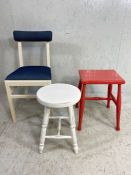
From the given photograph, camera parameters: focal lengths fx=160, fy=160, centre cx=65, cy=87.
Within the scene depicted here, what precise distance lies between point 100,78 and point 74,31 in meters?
0.68

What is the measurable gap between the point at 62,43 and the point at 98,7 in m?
0.52

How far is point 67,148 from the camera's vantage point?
1302 mm

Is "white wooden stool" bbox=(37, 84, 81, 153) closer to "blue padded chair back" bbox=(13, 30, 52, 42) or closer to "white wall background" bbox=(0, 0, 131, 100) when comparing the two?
"blue padded chair back" bbox=(13, 30, 52, 42)

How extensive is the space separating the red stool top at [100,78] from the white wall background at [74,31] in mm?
408

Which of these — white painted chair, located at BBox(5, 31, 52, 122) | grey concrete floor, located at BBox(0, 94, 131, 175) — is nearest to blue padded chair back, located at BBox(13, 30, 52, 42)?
white painted chair, located at BBox(5, 31, 52, 122)

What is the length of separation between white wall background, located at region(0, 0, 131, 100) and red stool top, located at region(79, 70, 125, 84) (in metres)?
0.41

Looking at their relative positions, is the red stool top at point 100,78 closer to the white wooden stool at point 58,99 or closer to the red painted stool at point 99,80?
the red painted stool at point 99,80

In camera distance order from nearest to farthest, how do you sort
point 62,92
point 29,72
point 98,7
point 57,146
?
point 62,92 < point 57,146 < point 29,72 < point 98,7

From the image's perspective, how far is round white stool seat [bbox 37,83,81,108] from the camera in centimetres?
110

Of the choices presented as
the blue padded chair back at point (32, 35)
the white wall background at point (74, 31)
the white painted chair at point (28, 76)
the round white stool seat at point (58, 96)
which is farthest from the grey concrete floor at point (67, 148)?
the blue padded chair back at point (32, 35)

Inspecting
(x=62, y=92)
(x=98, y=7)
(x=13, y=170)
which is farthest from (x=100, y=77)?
(x=13, y=170)

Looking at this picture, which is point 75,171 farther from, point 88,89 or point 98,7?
point 98,7

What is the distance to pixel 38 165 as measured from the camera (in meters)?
1.16

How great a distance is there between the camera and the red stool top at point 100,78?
4.39 ft
